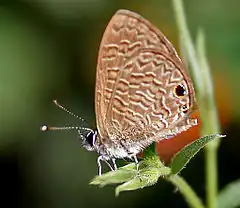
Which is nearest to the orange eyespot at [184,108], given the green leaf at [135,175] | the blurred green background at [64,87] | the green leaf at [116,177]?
the green leaf at [135,175]

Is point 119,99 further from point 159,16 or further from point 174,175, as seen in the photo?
point 159,16

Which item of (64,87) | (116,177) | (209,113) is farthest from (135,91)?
(64,87)

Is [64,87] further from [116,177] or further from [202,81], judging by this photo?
[116,177]

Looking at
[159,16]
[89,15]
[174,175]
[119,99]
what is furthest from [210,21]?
[174,175]

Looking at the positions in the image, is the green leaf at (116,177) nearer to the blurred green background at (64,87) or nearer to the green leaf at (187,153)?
the green leaf at (187,153)

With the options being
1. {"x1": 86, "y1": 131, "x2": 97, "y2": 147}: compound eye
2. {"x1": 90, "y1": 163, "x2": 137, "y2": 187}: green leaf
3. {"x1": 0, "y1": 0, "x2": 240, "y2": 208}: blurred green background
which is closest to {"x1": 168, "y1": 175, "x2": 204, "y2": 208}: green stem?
{"x1": 90, "y1": 163, "x2": 137, "y2": 187}: green leaf

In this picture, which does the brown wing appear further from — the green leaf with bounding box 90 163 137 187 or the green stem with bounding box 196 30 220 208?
the green leaf with bounding box 90 163 137 187

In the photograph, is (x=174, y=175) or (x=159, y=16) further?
(x=159, y=16)
